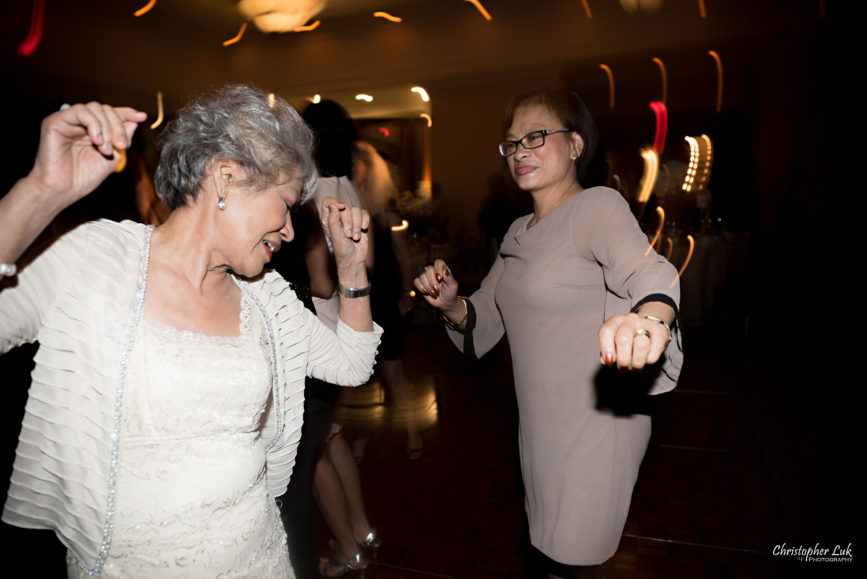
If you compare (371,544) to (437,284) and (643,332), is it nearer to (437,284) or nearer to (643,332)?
(437,284)

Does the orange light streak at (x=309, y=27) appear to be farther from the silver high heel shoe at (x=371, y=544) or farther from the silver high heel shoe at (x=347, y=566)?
the silver high heel shoe at (x=347, y=566)

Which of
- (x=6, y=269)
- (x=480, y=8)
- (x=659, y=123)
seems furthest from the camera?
(x=659, y=123)

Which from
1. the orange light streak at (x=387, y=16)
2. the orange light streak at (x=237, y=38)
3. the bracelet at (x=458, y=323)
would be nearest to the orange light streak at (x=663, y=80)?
the orange light streak at (x=387, y=16)

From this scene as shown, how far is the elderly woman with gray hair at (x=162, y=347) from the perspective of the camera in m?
0.94

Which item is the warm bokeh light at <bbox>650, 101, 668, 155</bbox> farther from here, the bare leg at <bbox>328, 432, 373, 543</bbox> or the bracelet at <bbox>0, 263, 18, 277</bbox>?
the bracelet at <bbox>0, 263, 18, 277</bbox>

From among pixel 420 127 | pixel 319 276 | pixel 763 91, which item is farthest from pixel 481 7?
pixel 319 276

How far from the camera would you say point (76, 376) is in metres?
0.96

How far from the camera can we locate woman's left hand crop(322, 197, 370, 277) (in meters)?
1.41

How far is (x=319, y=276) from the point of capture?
1.95 metres

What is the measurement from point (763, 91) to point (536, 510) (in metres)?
8.06

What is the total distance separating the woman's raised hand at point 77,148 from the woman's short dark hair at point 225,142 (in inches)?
8.3

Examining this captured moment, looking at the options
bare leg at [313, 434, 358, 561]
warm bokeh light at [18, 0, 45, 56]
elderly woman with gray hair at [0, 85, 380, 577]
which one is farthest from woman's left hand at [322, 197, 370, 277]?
warm bokeh light at [18, 0, 45, 56]

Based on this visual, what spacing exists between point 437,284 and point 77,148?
997mm

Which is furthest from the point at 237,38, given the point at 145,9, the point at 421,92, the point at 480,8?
the point at 480,8
